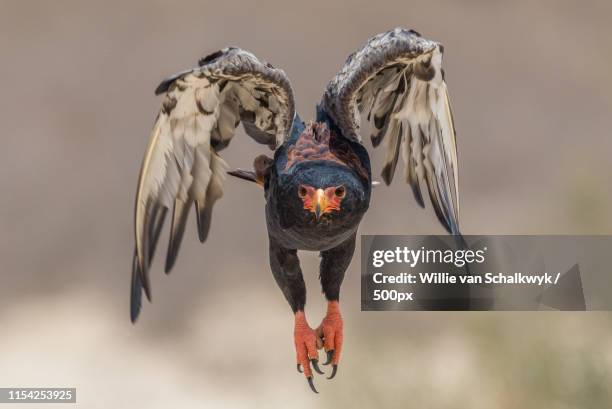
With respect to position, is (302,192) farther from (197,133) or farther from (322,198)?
(197,133)

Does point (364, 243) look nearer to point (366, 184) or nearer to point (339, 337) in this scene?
point (339, 337)

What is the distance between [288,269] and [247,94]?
0.42 m

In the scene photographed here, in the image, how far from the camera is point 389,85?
7.47 ft

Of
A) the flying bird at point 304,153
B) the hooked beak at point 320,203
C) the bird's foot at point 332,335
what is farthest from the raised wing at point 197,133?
the bird's foot at point 332,335

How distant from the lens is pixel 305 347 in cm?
226

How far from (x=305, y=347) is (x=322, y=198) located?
0.48 m

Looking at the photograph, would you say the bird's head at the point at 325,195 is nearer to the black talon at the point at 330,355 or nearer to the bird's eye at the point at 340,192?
the bird's eye at the point at 340,192

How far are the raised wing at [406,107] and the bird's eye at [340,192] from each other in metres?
0.19

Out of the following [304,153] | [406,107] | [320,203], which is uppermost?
[406,107]

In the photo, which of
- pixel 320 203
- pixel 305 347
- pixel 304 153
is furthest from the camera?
pixel 305 347

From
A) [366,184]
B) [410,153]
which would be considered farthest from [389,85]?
[366,184]

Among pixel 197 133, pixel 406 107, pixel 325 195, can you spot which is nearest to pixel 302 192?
pixel 325 195

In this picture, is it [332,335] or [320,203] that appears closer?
[320,203]

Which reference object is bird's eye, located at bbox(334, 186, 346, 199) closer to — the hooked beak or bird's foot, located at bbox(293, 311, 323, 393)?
the hooked beak
